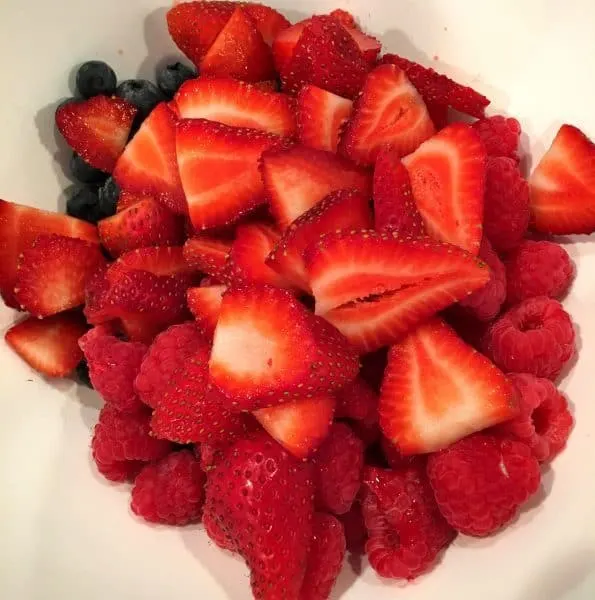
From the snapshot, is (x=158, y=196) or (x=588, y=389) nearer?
(x=588, y=389)

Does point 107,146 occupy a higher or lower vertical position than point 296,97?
lower

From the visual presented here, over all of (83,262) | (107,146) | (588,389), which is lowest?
(83,262)

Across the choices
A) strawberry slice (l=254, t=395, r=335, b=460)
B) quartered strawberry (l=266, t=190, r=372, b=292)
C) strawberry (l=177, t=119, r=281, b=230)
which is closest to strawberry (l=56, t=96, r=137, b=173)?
strawberry (l=177, t=119, r=281, b=230)

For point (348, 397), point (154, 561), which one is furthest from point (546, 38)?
point (154, 561)

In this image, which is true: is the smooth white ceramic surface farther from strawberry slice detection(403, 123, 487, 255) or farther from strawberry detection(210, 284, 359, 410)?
strawberry detection(210, 284, 359, 410)

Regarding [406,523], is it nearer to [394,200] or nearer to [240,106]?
[394,200]

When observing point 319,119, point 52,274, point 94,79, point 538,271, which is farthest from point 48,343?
point 538,271

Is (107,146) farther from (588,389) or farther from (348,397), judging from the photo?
(588,389)
